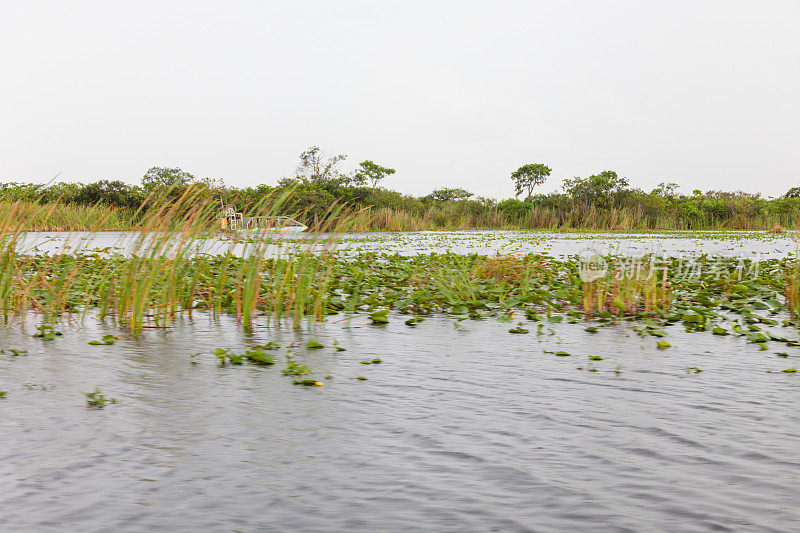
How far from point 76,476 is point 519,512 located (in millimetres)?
2430

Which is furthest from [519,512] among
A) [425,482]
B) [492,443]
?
[492,443]

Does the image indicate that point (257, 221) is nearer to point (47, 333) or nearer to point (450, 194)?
point (47, 333)

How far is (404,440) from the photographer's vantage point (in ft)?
13.8

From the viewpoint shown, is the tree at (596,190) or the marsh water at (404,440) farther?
the tree at (596,190)

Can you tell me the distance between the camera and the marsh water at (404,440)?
3172 millimetres

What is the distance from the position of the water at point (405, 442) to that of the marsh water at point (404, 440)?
15mm

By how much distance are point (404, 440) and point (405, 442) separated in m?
0.04

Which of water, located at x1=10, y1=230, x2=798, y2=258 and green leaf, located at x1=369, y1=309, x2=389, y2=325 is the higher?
water, located at x1=10, y1=230, x2=798, y2=258

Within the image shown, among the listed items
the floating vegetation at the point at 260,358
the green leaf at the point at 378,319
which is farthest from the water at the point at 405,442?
the green leaf at the point at 378,319

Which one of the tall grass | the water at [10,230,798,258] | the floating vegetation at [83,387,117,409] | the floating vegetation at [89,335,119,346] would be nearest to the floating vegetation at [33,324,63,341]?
the tall grass

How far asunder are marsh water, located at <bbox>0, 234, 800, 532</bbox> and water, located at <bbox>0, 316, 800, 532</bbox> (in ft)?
0.05

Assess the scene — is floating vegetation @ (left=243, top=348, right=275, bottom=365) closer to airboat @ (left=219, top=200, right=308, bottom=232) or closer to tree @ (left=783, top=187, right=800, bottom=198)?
airboat @ (left=219, top=200, right=308, bottom=232)

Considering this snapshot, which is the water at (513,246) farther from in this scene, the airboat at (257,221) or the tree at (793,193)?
the tree at (793,193)

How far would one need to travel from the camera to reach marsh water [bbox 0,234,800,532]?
3172 millimetres
